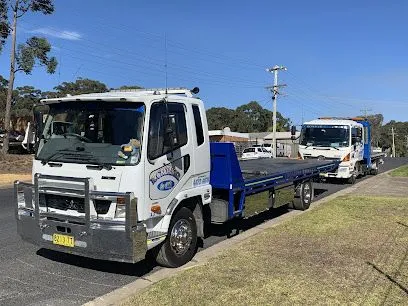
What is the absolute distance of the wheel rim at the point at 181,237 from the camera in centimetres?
662

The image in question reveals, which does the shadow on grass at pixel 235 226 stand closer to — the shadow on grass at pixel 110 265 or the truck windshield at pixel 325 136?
the shadow on grass at pixel 110 265

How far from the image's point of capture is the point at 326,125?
1934 centimetres

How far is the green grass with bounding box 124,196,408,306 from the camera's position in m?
5.38

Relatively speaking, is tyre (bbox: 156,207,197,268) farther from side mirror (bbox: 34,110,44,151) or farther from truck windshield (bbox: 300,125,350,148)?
truck windshield (bbox: 300,125,350,148)

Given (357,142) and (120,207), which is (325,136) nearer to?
(357,142)

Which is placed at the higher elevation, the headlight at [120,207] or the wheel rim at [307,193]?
the headlight at [120,207]

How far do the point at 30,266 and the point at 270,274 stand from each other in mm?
3349

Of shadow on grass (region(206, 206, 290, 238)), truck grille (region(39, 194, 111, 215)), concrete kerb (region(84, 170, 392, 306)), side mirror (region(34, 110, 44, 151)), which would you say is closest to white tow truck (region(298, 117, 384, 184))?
shadow on grass (region(206, 206, 290, 238))

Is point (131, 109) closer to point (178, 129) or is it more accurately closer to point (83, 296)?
point (178, 129)

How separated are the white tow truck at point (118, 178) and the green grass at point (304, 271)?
26.1 inches

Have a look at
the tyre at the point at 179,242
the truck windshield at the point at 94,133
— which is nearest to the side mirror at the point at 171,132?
the truck windshield at the point at 94,133

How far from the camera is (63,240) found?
5.94 m

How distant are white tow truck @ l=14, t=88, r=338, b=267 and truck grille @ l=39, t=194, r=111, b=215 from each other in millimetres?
12

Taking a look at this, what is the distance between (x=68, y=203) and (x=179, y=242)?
1.66 meters
